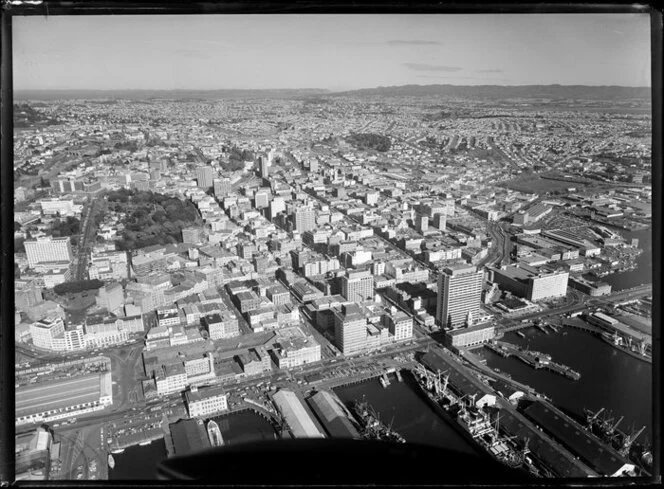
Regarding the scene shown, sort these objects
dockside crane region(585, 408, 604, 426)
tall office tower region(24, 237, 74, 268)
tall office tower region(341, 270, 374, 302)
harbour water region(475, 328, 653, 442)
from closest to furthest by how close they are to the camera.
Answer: dockside crane region(585, 408, 604, 426) < tall office tower region(24, 237, 74, 268) < harbour water region(475, 328, 653, 442) < tall office tower region(341, 270, 374, 302)

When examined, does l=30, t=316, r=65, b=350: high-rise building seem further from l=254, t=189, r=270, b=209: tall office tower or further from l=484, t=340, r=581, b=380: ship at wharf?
l=484, t=340, r=581, b=380: ship at wharf

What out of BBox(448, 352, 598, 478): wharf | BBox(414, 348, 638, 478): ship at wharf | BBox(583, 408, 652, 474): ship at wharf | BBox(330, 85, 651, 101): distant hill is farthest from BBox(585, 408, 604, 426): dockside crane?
BBox(330, 85, 651, 101): distant hill

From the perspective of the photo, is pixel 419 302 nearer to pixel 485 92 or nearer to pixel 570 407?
pixel 570 407

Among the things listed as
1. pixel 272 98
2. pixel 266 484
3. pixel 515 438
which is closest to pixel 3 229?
pixel 266 484

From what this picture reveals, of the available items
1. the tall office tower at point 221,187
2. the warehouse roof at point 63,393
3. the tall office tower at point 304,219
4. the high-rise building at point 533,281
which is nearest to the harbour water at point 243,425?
the warehouse roof at point 63,393

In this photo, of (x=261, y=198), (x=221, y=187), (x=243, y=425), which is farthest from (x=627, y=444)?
(x=261, y=198)

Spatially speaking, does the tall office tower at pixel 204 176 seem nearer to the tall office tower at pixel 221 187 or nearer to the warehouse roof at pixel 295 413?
the tall office tower at pixel 221 187
